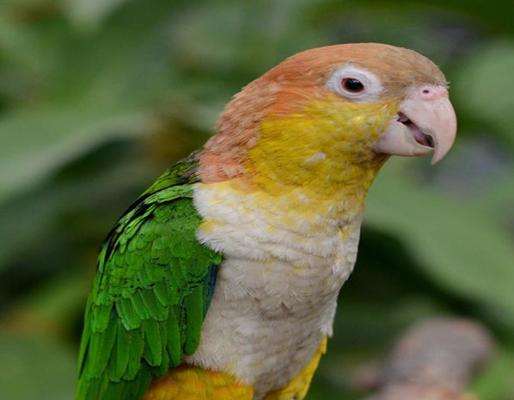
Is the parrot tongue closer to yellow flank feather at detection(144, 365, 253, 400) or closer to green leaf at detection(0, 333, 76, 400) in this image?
yellow flank feather at detection(144, 365, 253, 400)

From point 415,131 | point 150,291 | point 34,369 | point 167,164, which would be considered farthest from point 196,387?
point 167,164

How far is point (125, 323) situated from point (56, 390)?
3.13ft

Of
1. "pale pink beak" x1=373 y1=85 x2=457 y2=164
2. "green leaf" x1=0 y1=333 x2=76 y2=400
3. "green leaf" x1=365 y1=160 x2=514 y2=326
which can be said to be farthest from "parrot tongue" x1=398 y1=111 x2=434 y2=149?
"green leaf" x1=0 y1=333 x2=76 y2=400

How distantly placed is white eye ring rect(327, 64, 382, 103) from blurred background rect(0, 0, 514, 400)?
3.67ft

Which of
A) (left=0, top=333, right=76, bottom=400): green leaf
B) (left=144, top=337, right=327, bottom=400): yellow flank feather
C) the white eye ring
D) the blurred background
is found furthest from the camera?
the blurred background

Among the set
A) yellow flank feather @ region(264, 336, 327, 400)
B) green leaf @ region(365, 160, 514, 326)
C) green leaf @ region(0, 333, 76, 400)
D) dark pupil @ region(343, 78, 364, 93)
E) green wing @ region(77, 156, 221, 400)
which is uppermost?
dark pupil @ region(343, 78, 364, 93)

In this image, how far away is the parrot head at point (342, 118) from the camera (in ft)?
4.98

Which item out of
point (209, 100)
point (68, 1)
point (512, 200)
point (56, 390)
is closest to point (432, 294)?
point (512, 200)

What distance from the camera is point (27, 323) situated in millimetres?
2910

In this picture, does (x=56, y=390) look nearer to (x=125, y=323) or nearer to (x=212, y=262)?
(x=125, y=323)

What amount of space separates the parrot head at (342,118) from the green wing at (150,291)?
0.12 m

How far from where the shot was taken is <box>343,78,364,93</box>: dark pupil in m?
1.52

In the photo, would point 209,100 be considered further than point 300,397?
Yes

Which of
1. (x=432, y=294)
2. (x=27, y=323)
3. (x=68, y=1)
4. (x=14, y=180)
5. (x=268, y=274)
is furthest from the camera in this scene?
(x=68, y=1)
